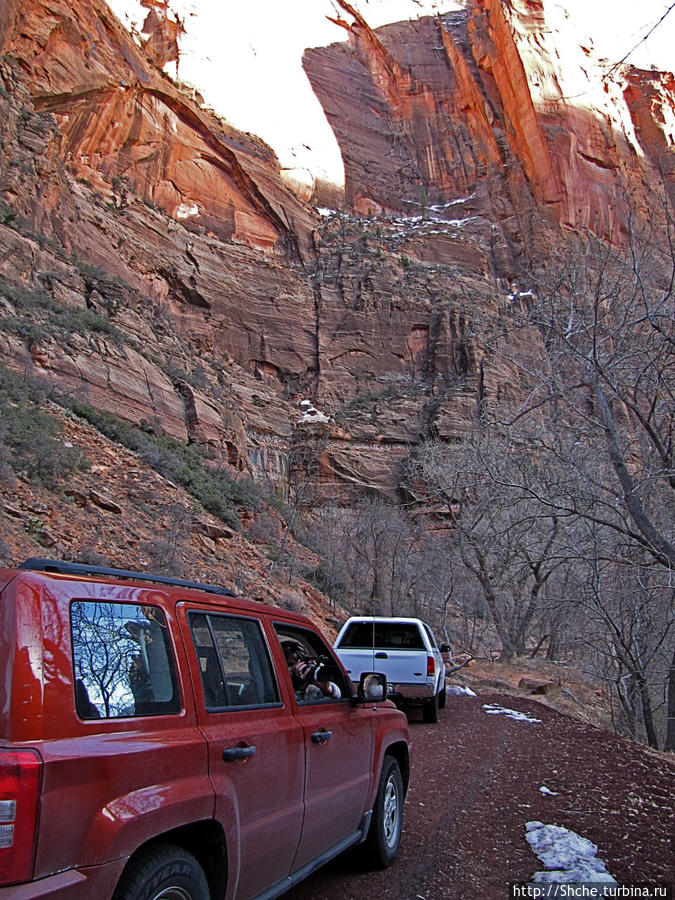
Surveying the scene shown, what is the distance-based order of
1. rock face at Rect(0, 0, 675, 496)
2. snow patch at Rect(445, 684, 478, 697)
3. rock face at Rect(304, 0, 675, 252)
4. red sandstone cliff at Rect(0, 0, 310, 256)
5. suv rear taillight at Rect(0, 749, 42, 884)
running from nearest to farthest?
suv rear taillight at Rect(0, 749, 42, 884) → snow patch at Rect(445, 684, 478, 697) → rock face at Rect(0, 0, 675, 496) → red sandstone cliff at Rect(0, 0, 310, 256) → rock face at Rect(304, 0, 675, 252)

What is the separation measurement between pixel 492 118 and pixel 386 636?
68676mm

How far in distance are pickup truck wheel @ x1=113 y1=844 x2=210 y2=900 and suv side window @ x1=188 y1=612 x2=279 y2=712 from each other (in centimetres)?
57

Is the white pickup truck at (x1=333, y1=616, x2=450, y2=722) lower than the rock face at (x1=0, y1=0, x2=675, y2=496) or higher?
lower

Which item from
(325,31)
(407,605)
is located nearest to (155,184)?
(407,605)

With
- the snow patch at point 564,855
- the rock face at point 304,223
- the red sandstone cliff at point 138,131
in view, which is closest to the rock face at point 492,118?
the rock face at point 304,223

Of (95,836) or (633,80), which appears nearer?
(95,836)

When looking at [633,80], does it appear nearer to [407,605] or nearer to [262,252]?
[262,252]

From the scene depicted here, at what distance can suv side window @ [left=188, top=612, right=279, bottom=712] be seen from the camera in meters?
2.82

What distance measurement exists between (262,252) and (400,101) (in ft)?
117

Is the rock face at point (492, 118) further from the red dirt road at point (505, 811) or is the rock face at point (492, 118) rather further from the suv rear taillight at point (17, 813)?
the suv rear taillight at point (17, 813)

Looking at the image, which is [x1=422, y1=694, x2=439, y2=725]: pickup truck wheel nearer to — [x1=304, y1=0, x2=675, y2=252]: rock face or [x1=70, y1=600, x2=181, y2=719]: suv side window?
[x1=70, y1=600, x2=181, y2=719]: suv side window

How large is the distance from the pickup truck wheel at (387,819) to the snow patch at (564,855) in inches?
36.5

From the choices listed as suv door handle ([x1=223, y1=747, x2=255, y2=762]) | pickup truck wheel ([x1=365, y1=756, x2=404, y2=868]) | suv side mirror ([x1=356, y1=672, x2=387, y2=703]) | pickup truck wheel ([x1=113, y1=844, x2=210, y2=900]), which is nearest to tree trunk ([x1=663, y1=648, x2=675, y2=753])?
pickup truck wheel ([x1=365, y1=756, x2=404, y2=868])

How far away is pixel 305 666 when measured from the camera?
3.96 metres
